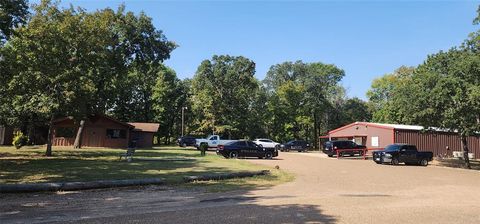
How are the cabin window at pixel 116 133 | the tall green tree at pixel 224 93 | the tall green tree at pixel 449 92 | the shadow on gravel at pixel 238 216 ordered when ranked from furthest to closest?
the tall green tree at pixel 224 93, the cabin window at pixel 116 133, the tall green tree at pixel 449 92, the shadow on gravel at pixel 238 216

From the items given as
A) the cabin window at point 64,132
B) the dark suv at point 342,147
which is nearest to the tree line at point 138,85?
the cabin window at point 64,132

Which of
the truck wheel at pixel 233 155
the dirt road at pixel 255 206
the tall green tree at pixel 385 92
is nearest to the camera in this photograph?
the dirt road at pixel 255 206

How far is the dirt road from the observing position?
901 centimetres

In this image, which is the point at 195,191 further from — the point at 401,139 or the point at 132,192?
the point at 401,139

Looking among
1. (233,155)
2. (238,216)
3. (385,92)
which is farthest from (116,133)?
(385,92)

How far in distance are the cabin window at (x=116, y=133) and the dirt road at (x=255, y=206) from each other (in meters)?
34.6

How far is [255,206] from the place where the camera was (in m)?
10.6

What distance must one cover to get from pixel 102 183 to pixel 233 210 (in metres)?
6.21

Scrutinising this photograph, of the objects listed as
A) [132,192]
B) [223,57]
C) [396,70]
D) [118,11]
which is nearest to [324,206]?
[132,192]

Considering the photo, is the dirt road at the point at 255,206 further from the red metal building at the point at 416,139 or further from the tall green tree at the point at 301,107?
the tall green tree at the point at 301,107

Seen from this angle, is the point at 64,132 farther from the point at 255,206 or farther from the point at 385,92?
the point at 385,92

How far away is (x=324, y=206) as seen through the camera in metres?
10.7

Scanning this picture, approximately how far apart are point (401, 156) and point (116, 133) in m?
30.9

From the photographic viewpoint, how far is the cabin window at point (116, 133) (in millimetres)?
46959
